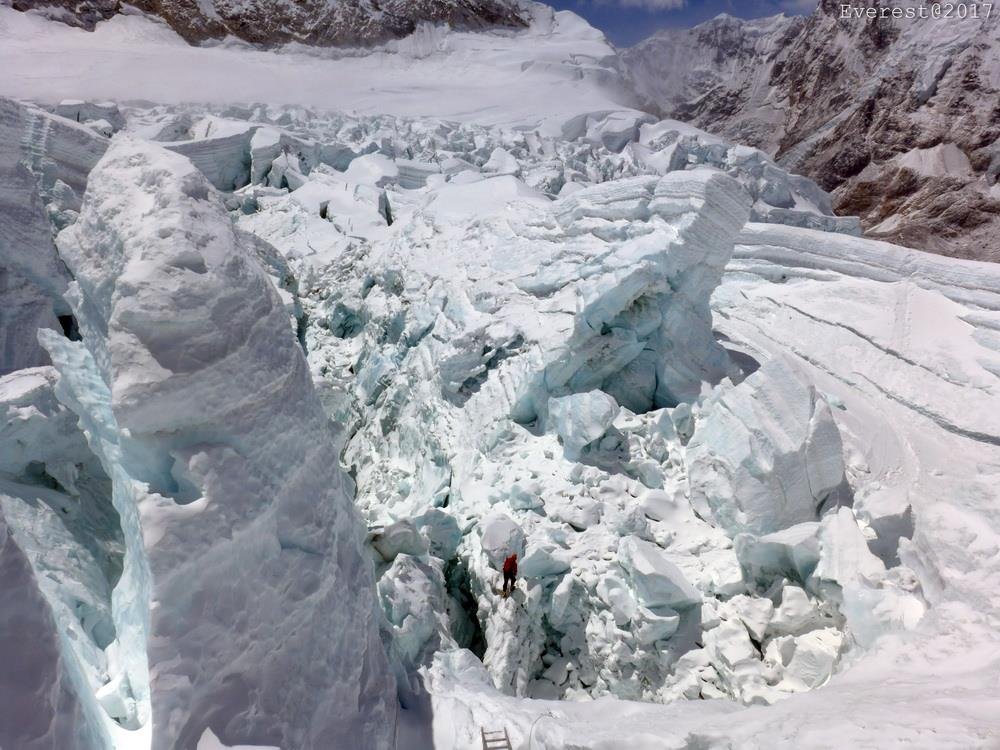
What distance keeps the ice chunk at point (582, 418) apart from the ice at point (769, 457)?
0.68 metres

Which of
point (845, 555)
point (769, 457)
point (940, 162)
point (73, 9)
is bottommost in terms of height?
point (845, 555)

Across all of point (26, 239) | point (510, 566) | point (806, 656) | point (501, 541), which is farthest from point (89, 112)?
point (806, 656)

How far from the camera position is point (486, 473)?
15.4ft

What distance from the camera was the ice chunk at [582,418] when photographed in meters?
4.40

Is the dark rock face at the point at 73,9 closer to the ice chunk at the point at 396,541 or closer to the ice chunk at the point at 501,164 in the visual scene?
the ice chunk at the point at 501,164

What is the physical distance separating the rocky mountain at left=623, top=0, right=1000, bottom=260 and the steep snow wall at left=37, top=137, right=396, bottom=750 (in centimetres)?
2142

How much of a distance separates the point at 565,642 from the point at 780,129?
31.8m

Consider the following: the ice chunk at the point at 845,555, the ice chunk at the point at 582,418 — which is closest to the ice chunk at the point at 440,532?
the ice chunk at the point at 582,418

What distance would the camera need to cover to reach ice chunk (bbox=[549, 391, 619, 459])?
440 cm

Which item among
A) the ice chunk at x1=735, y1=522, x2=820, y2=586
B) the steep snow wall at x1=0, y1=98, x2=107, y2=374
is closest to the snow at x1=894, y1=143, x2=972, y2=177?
the ice chunk at x1=735, y1=522, x2=820, y2=586

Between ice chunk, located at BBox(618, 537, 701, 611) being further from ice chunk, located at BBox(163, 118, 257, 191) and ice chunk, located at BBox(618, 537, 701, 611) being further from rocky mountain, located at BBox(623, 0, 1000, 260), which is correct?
rocky mountain, located at BBox(623, 0, 1000, 260)

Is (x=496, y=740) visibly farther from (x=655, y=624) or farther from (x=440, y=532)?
(x=440, y=532)

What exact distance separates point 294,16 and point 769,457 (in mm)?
27244

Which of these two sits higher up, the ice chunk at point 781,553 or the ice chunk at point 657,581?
the ice chunk at point 781,553
